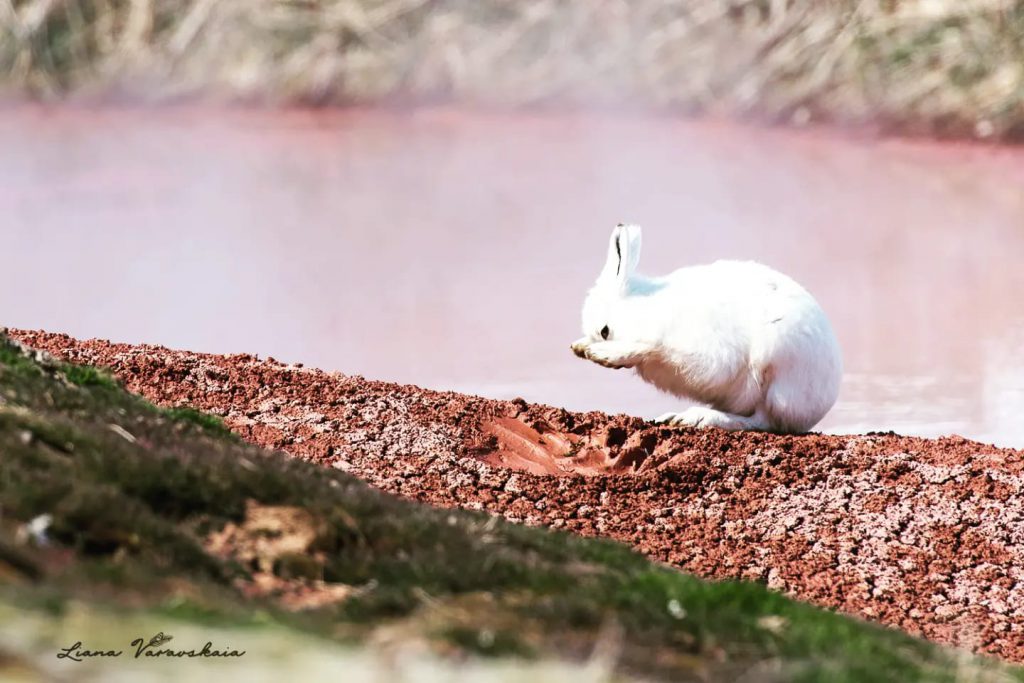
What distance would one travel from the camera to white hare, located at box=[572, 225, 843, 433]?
33.6 feet

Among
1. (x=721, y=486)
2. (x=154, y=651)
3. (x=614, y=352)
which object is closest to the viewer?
(x=154, y=651)

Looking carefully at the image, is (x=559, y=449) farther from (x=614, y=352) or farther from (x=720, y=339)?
(x=720, y=339)

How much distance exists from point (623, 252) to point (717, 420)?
5.14ft

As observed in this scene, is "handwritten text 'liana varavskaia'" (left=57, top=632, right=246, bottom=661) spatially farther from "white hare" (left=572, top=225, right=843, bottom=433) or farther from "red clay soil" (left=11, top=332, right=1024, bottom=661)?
"white hare" (left=572, top=225, right=843, bottom=433)

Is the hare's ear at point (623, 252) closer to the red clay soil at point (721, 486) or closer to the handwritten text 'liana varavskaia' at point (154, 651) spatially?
the red clay soil at point (721, 486)

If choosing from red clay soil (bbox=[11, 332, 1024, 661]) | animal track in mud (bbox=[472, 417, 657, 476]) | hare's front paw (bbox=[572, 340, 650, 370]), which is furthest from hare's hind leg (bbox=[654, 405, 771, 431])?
hare's front paw (bbox=[572, 340, 650, 370])

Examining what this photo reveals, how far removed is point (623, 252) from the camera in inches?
417

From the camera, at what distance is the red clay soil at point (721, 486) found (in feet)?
28.3

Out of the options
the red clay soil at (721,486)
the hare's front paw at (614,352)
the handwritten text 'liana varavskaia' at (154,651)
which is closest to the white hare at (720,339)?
the hare's front paw at (614,352)

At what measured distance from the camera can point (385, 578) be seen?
16.6 feet

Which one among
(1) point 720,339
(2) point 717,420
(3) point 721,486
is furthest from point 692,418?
(3) point 721,486

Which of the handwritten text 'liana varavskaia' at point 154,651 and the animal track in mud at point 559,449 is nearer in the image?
the handwritten text 'liana varavskaia' at point 154,651

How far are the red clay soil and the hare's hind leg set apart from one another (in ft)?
0.67

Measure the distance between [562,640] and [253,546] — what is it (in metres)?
1.45
